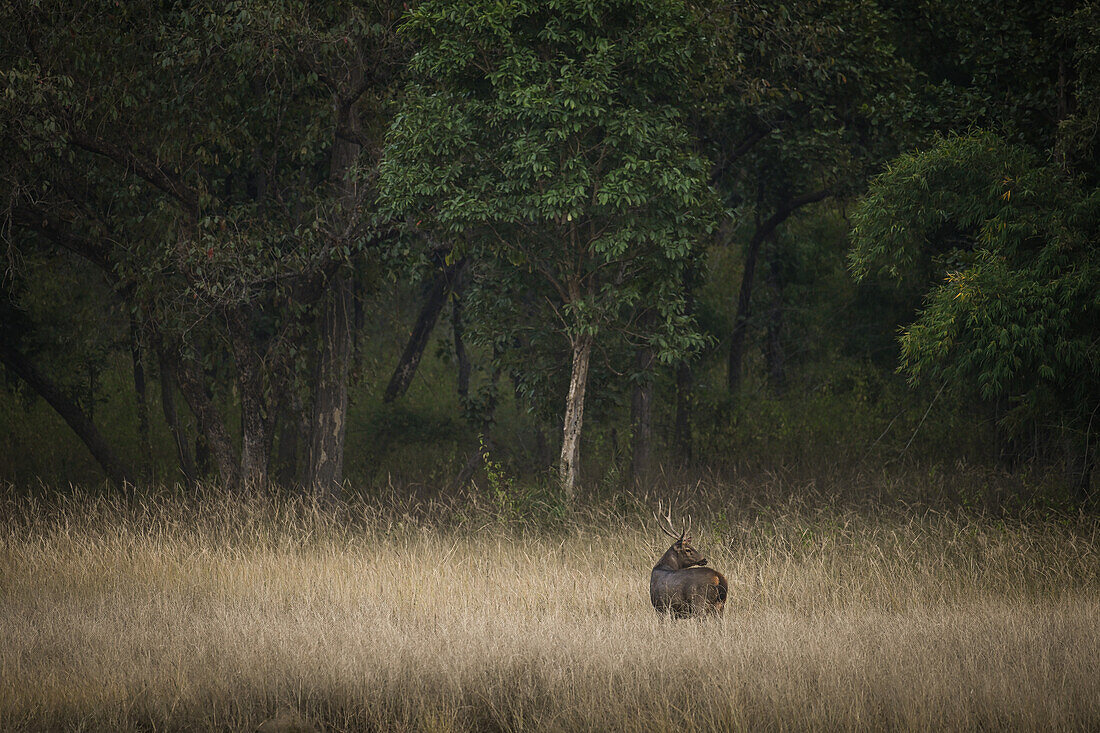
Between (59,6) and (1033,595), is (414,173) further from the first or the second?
(1033,595)

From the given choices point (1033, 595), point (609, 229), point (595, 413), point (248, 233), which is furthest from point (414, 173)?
point (1033, 595)

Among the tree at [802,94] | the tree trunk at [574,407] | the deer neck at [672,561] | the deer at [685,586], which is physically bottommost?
the deer at [685,586]

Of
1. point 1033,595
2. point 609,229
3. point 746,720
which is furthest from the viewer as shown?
point 609,229

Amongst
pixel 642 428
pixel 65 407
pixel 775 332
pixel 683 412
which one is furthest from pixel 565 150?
pixel 775 332

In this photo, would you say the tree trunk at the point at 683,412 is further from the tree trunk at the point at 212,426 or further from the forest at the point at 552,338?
the tree trunk at the point at 212,426

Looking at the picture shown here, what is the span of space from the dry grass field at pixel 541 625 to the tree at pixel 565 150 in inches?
112

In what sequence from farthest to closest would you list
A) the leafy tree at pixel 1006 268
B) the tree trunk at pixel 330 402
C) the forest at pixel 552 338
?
the tree trunk at pixel 330 402, the leafy tree at pixel 1006 268, the forest at pixel 552 338

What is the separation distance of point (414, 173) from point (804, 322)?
12.4 meters

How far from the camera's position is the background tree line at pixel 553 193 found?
35.7 feet

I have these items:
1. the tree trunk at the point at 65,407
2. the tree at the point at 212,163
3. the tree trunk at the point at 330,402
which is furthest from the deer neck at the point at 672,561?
the tree trunk at the point at 65,407


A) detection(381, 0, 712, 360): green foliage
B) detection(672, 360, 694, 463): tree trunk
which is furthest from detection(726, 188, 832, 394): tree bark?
detection(381, 0, 712, 360): green foliage

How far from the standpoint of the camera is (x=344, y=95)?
13906 mm

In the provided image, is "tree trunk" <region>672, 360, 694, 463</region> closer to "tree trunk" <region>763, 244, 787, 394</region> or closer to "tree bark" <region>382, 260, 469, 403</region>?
"tree trunk" <region>763, 244, 787, 394</region>

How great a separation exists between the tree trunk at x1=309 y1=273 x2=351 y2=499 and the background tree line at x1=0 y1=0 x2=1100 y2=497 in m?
0.06
